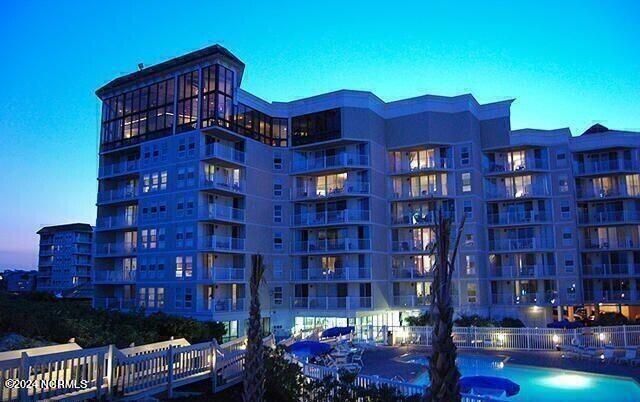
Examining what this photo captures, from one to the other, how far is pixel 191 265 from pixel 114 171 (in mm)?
12857

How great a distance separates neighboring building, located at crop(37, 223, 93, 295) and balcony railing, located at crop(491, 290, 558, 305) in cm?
8164

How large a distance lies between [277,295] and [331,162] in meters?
11.2

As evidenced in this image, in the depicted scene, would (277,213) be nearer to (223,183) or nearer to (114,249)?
(223,183)

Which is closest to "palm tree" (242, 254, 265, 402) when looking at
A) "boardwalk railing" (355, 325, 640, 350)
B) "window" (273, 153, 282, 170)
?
"boardwalk railing" (355, 325, 640, 350)

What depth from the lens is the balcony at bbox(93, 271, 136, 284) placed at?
4375 cm

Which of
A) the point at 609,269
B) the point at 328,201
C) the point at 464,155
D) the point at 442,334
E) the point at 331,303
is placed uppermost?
the point at 464,155

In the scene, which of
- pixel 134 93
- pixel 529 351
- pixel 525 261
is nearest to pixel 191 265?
pixel 134 93

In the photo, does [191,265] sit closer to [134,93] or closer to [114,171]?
[114,171]

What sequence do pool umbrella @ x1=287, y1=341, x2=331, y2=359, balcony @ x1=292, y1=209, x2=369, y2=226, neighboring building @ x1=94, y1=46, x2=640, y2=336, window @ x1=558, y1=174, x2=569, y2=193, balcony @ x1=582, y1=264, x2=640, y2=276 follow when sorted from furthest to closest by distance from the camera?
window @ x1=558, y1=174, x2=569, y2=193 < balcony @ x1=582, y1=264, x2=640, y2=276 < balcony @ x1=292, y1=209, x2=369, y2=226 < neighboring building @ x1=94, y1=46, x2=640, y2=336 < pool umbrella @ x1=287, y1=341, x2=331, y2=359

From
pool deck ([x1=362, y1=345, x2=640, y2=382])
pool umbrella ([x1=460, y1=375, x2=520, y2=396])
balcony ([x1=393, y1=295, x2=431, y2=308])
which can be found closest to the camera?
pool umbrella ([x1=460, y1=375, x2=520, y2=396])

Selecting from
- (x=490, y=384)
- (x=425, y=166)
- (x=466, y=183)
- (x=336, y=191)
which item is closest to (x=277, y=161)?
(x=336, y=191)

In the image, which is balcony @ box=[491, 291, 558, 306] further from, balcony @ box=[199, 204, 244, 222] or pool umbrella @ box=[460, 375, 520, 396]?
pool umbrella @ box=[460, 375, 520, 396]

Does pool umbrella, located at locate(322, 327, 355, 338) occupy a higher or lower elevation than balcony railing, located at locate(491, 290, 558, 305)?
lower

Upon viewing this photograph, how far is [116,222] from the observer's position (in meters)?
46.0
